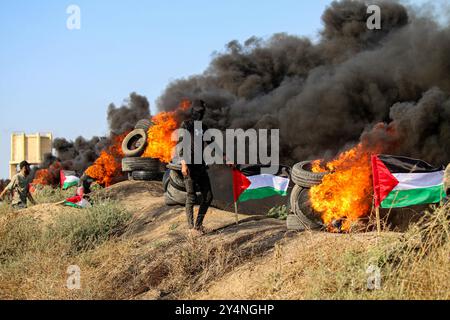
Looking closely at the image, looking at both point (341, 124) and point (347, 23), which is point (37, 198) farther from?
point (347, 23)

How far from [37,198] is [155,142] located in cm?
441

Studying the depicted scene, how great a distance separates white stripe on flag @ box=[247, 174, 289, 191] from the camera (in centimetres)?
1450

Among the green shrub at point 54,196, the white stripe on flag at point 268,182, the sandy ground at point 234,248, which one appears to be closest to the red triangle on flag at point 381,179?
the sandy ground at point 234,248

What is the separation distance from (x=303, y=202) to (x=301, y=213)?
1.57 ft

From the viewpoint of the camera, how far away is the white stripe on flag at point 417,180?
Result: 978cm

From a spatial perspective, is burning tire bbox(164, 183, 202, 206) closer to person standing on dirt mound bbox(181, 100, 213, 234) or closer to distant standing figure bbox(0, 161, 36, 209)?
person standing on dirt mound bbox(181, 100, 213, 234)

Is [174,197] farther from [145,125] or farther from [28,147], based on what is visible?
[28,147]

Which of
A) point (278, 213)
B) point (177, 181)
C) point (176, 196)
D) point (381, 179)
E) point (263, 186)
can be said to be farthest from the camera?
point (176, 196)

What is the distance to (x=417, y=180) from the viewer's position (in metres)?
10.0

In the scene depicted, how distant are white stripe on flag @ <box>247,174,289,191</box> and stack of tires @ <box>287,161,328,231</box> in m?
2.45

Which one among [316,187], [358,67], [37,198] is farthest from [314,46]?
[316,187]

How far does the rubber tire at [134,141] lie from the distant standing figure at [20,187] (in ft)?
18.1

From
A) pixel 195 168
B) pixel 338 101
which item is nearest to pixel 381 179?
pixel 195 168

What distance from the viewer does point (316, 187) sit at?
11430mm
